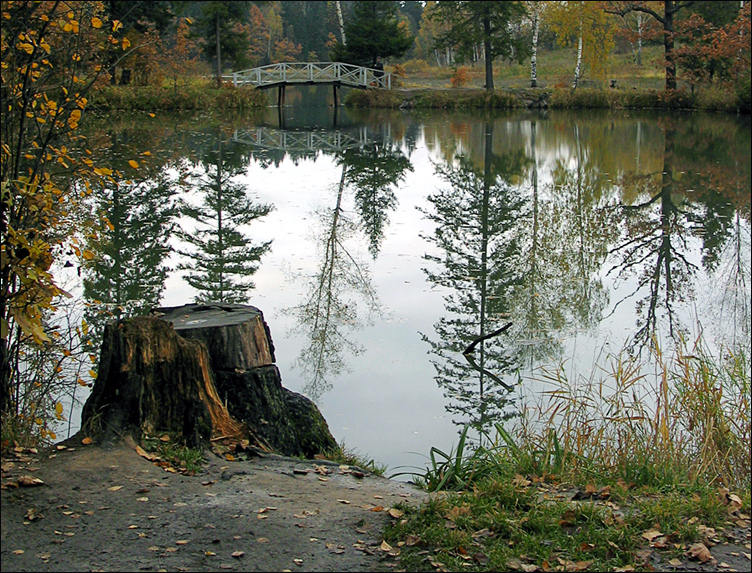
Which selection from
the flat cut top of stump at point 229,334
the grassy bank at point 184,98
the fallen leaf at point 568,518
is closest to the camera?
the fallen leaf at point 568,518

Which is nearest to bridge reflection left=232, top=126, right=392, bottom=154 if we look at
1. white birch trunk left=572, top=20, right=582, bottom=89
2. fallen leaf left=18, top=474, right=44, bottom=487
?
white birch trunk left=572, top=20, right=582, bottom=89

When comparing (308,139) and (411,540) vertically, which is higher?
(308,139)

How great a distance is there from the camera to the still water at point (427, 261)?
674 cm

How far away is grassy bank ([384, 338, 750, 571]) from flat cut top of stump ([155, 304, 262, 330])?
1.38 m

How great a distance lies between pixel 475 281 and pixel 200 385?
5083mm

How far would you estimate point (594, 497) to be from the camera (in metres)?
4.21

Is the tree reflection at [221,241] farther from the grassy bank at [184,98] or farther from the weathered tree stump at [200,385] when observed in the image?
the grassy bank at [184,98]

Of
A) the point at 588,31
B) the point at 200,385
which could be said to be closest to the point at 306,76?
the point at 588,31

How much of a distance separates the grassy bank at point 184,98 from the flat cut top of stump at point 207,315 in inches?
1062

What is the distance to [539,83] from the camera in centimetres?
4419

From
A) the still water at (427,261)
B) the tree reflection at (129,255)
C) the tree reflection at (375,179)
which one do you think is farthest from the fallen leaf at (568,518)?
the tree reflection at (375,179)

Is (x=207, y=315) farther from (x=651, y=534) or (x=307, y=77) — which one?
(x=307, y=77)

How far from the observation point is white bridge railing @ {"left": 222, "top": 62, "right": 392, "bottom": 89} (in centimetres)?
3784

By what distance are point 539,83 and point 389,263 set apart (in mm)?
36060
